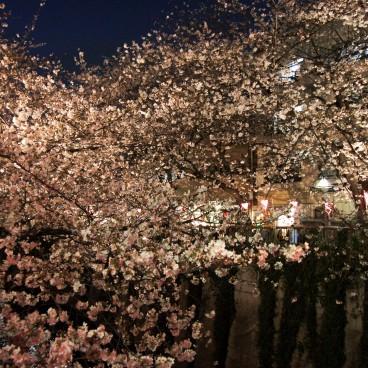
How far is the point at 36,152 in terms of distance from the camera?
24.7 feet

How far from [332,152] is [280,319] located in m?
8.75

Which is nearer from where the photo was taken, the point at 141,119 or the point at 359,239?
the point at 359,239

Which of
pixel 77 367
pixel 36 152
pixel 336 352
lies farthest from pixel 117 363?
pixel 336 352

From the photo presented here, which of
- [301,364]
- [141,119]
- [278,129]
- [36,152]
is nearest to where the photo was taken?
[36,152]

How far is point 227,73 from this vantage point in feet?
58.9

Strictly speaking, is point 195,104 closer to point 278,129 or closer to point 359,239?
point 278,129

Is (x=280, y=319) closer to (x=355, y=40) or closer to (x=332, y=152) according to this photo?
(x=332, y=152)

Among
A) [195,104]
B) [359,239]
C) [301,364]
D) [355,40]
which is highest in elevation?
[355,40]

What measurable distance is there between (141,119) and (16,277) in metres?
12.1

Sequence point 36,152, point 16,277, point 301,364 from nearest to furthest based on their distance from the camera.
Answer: point 16,277 → point 36,152 → point 301,364

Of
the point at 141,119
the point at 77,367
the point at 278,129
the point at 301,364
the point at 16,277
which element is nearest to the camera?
the point at 77,367

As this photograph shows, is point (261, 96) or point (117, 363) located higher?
point (261, 96)

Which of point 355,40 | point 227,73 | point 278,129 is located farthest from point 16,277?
point 355,40

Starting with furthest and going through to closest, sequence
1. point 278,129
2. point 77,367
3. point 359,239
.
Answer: point 278,129, point 359,239, point 77,367
